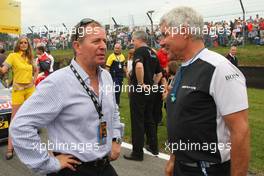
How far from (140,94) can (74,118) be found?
11.5 feet

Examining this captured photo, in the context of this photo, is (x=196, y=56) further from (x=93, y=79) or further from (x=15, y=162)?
(x=15, y=162)

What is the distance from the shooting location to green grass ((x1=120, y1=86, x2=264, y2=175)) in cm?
577

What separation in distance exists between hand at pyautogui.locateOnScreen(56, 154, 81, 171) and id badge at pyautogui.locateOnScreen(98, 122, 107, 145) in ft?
0.81

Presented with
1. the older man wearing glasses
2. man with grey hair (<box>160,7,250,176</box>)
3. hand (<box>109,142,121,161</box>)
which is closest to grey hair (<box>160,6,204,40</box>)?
man with grey hair (<box>160,7,250,176</box>)

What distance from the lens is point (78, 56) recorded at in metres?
2.82

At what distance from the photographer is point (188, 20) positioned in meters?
2.60

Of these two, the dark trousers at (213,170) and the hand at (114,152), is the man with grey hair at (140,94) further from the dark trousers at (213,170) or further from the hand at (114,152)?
the dark trousers at (213,170)

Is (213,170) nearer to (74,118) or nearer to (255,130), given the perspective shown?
(74,118)

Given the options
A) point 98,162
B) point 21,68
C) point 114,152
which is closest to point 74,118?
point 98,162

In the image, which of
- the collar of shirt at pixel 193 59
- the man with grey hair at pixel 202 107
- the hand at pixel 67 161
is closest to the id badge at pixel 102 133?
the hand at pixel 67 161

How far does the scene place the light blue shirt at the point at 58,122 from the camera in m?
2.46

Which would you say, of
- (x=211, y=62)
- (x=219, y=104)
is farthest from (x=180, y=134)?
(x=211, y=62)

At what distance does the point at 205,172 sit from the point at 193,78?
630mm

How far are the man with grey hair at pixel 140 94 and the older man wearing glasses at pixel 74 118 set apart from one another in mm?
3174
